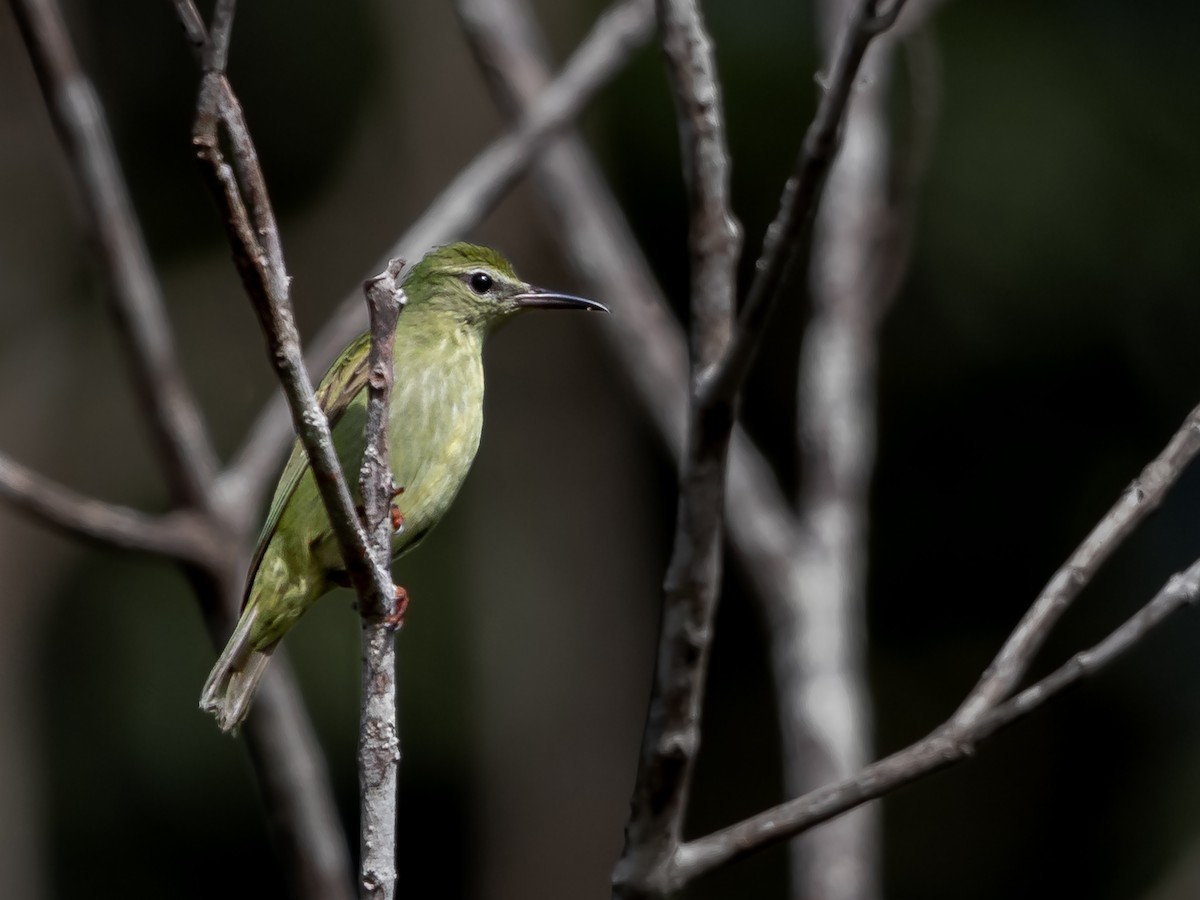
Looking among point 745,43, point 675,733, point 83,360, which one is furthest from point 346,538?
point 83,360

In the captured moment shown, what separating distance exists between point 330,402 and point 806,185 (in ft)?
7.71

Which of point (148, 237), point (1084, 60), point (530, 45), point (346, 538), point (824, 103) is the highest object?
point (148, 237)

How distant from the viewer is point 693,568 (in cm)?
328

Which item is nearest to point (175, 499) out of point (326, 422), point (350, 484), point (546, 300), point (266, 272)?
point (350, 484)

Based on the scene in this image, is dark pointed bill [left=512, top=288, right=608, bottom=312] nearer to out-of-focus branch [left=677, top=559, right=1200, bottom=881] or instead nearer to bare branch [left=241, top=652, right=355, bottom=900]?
bare branch [left=241, top=652, right=355, bottom=900]

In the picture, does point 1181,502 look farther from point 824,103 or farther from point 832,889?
point 824,103

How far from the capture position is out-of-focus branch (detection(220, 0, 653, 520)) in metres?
5.22

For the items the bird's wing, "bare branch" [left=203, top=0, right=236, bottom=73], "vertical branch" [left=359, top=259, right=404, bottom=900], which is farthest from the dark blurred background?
"bare branch" [left=203, top=0, right=236, bottom=73]

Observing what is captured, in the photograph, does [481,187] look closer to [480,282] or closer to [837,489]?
[480,282]

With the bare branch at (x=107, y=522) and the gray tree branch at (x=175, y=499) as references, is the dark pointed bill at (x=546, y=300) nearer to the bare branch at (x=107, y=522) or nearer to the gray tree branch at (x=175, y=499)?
the gray tree branch at (x=175, y=499)

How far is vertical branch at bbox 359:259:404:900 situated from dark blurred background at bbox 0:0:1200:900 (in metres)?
7.09

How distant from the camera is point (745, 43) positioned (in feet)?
34.5

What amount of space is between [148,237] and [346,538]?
925 cm

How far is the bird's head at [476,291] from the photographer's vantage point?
213 inches
